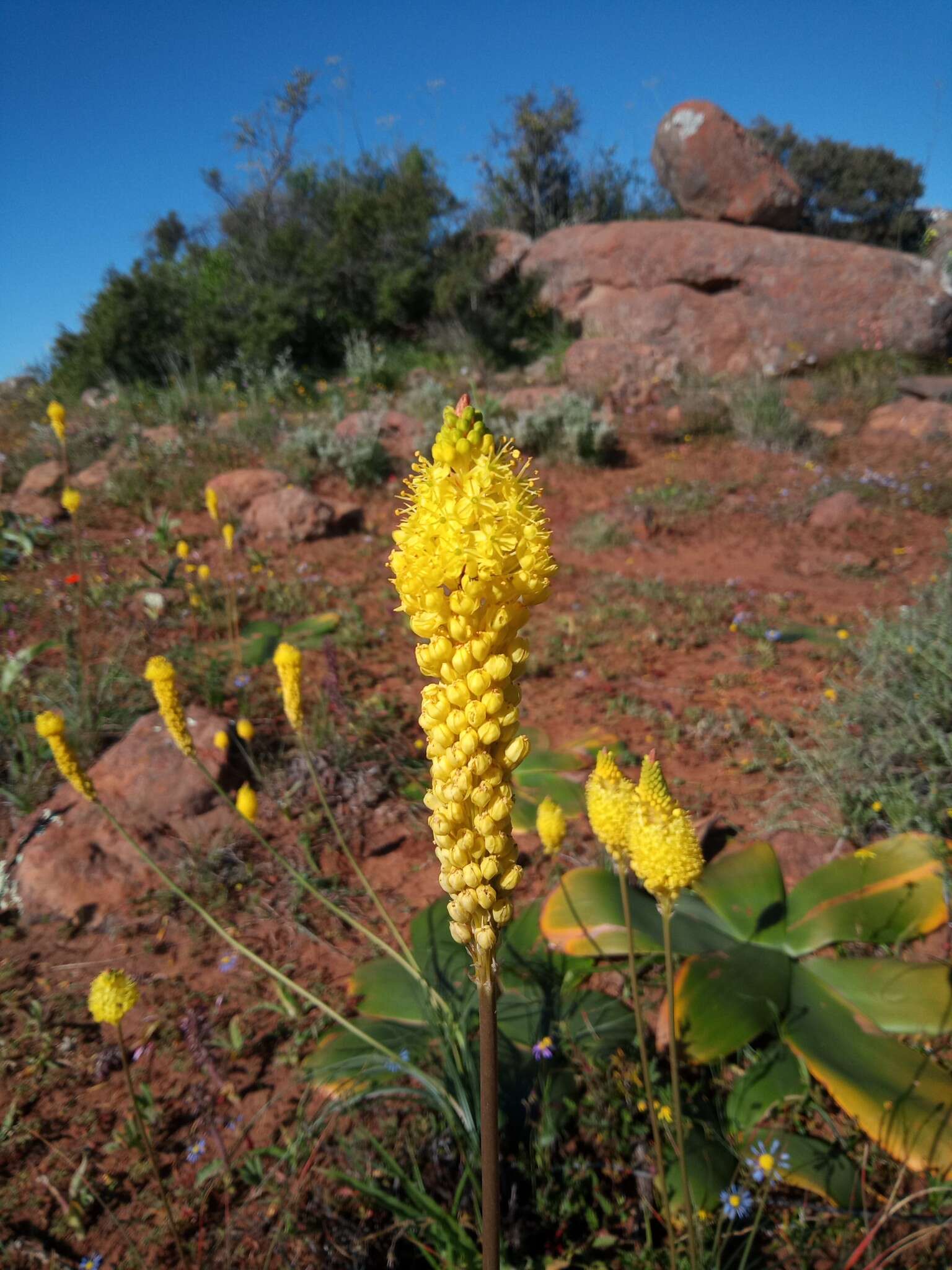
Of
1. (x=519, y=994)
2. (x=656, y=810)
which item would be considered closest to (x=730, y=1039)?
(x=519, y=994)

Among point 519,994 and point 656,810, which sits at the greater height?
point 656,810

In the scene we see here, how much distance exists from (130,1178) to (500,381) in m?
12.6

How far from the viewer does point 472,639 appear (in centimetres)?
102

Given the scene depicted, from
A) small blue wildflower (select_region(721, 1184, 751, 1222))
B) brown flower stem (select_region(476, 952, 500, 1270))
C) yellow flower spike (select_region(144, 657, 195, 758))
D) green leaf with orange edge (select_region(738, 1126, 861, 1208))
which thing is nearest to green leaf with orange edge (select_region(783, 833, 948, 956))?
green leaf with orange edge (select_region(738, 1126, 861, 1208))

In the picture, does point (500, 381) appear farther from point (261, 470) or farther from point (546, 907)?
point (546, 907)

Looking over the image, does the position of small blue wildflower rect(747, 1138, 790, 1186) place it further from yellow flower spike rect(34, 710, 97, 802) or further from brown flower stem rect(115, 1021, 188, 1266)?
yellow flower spike rect(34, 710, 97, 802)

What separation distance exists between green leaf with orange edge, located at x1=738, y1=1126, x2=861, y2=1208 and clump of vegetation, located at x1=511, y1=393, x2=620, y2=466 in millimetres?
8427

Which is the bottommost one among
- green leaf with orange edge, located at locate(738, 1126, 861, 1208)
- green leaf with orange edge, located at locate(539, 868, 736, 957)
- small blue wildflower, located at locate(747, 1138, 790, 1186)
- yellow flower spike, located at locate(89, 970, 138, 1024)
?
green leaf with orange edge, located at locate(738, 1126, 861, 1208)

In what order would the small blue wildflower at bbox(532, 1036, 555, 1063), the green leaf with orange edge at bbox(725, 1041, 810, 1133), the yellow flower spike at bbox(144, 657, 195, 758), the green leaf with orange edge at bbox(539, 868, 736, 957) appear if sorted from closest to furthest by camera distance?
the green leaf with orange edge at bbox(725, 1041, 810, 1133), the small blue wildflower at bbox(532, 1036, 555, 1063), the yellow flower spike at bbox(144, 657, 195, 758), the green leaf with orange edge at bbox(539, 868, 736, 957)

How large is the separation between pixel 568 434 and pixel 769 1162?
29.0ft

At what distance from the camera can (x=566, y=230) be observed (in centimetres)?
1548

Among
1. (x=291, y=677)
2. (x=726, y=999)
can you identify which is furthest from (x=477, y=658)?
(x=726, y=999)

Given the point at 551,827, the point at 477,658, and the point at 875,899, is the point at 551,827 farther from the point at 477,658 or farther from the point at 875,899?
the point at 875,899

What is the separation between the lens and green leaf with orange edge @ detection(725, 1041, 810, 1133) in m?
2.01
